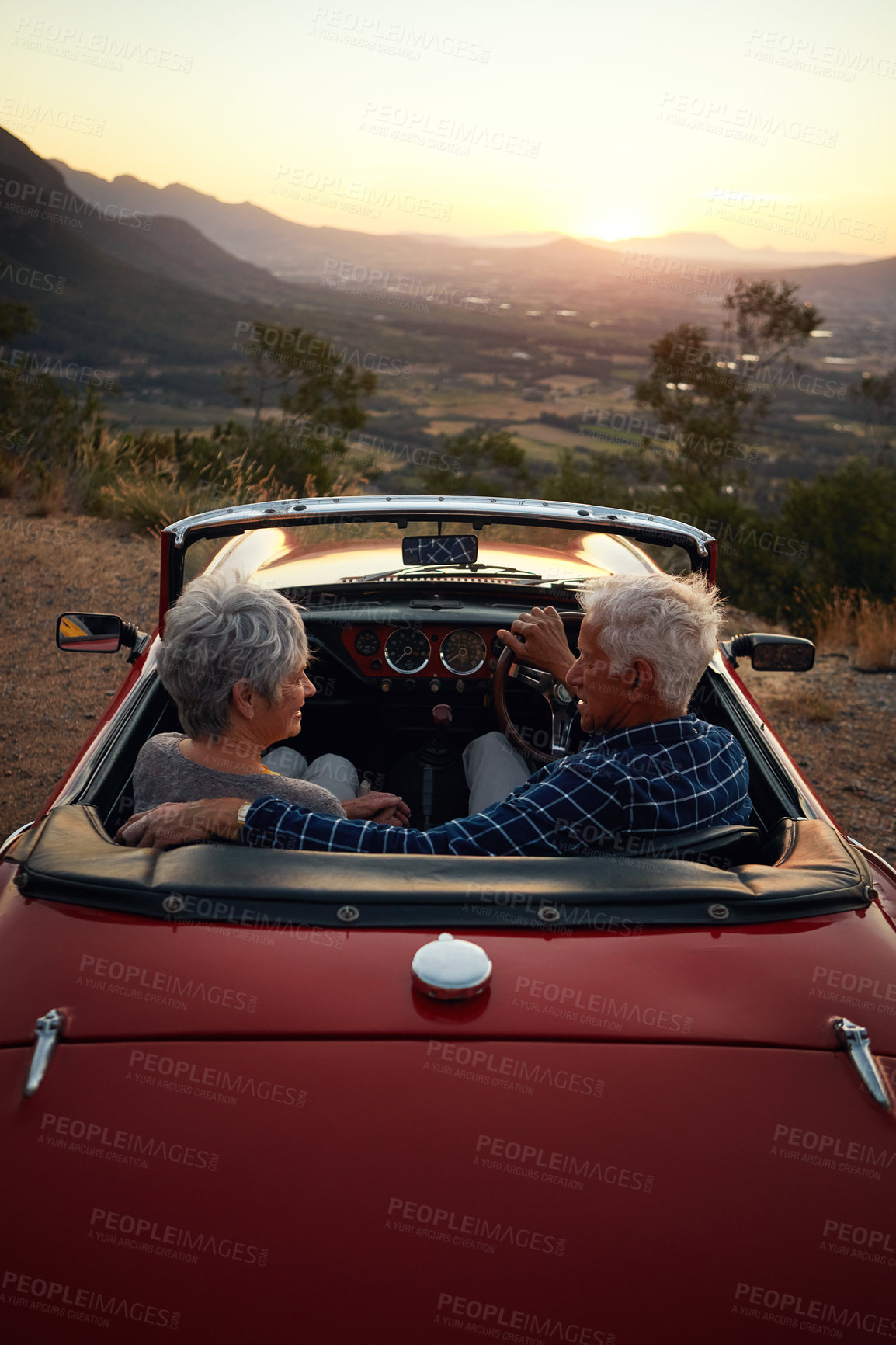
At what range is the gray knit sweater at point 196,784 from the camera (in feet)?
6.56

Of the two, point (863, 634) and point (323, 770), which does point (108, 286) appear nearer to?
point (863, 634)

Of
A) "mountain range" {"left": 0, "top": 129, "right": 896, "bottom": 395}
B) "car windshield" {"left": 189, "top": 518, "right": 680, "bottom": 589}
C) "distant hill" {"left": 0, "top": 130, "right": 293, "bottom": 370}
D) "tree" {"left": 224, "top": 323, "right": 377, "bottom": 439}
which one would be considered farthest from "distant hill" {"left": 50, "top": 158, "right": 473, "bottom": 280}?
"car windshield" {"left": 189, "top": 518, "right": 680, "bottom": 589}

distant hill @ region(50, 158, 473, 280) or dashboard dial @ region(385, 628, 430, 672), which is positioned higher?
distant hill @ region(50, 158, 473, 280)

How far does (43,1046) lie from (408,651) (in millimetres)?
2392

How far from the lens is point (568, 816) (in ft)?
6.31

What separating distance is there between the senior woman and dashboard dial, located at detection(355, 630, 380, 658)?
1.41m

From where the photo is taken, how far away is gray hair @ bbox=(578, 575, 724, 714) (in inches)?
82.4

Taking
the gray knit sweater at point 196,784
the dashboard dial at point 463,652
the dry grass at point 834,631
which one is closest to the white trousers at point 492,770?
the dashboard dial at point 463,652

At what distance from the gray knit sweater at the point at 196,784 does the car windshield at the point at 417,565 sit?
1.40m

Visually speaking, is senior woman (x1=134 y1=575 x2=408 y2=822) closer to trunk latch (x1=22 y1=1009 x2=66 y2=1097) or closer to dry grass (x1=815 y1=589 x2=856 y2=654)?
trunk latch (x1=22 y1=1009 x2=66 y2=1097)

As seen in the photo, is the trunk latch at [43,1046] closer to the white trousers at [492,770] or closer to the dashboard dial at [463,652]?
the white trousers at [492,770]

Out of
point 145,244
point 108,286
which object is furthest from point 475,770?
point 145,244

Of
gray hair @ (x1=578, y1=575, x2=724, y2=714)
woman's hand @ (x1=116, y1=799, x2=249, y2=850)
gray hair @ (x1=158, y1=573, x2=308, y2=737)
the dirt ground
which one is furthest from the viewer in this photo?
the dirt ground

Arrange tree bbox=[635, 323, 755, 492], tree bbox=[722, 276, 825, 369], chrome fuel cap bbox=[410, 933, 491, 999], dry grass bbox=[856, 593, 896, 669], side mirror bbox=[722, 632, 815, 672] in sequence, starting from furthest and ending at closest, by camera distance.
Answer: tree bbox=[635, 323, 755, 492] < tree bbox=[722, 276, 825, 369] < dry grass bbox=[856, 593, 896, 669] < side mirror bbox=[722, 632, 815, 672] < chrome fuel cap bbox=[410, 933, 491, 999]
